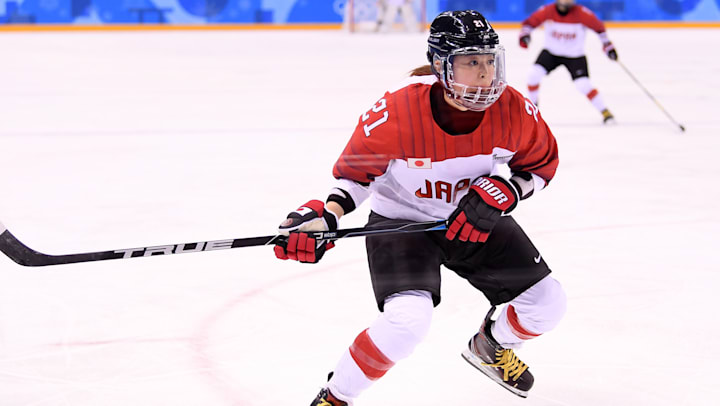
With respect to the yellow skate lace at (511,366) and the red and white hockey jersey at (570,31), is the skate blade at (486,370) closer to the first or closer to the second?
the yellow skate lace at (511,366)

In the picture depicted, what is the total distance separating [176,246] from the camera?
1.88 m

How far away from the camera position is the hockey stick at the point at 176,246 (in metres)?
1.84

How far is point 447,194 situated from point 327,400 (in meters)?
0.53

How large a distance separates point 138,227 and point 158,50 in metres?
9.35

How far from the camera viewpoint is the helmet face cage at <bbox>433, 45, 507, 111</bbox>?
5.89 feet

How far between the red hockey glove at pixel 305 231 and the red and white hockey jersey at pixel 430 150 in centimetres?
10

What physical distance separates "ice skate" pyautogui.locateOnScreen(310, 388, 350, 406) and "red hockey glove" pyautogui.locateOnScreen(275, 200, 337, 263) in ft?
0.90

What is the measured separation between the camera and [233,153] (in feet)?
16.3

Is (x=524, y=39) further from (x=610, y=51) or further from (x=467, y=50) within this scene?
(x=467, y=50)

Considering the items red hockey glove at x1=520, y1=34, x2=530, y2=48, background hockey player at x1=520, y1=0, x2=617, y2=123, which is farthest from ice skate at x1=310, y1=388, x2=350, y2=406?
red hockey glove at x1=520, y1=34, x2=530, y2=48

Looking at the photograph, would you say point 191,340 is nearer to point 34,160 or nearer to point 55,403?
point 55,403

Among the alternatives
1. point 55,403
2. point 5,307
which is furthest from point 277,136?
point 55,403

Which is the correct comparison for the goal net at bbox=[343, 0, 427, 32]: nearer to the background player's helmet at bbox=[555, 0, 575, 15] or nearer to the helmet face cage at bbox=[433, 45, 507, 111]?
the background player's helmet at bbox=[555, 0, 575, 15]

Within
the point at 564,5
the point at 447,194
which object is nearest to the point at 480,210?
the point at 447,194
